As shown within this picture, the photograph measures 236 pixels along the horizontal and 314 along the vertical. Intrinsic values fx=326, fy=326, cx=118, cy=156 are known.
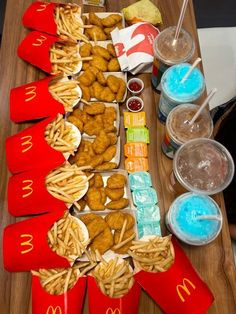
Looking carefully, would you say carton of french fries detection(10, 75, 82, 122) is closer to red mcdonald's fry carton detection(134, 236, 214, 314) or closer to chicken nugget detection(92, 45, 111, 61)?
chicken nugget detection(92, 45, 111, 61)

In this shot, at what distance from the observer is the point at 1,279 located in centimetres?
104

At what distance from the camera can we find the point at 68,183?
3.51ft

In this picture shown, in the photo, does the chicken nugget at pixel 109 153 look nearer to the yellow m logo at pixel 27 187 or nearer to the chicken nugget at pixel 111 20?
the yellow m logo at pixel 27 187

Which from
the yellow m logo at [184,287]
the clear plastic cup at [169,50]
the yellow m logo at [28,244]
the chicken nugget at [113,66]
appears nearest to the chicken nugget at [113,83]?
the chicken nugget at [113,66]

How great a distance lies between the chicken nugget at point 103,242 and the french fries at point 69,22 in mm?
770

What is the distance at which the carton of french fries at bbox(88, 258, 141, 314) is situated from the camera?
37.3 inches

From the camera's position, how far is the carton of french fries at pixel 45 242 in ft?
3.22

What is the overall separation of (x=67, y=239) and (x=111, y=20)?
90 centimetres

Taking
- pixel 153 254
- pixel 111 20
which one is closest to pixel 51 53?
pixel 111 20

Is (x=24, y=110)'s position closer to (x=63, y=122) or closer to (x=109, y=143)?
(x=63, y=122)

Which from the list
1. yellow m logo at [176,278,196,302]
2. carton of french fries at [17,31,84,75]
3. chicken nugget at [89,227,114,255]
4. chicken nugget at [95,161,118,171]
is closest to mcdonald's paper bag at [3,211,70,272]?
chicken nugget at [89,227,114,255]

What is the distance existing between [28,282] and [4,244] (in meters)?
0.15

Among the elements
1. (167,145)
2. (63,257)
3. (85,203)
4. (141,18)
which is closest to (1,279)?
(63,257)

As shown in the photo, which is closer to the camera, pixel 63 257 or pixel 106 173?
pixel 63 257
